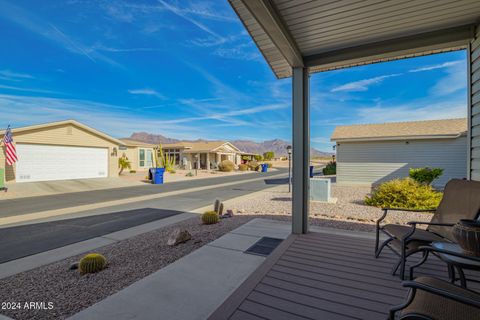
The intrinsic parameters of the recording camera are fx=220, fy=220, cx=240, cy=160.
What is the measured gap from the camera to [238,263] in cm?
279

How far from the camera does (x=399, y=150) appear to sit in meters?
11.0

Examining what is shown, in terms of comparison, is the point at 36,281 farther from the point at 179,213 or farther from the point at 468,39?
the point at 468,39

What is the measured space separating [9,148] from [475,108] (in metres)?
16.3

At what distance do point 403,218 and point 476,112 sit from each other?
357 cm

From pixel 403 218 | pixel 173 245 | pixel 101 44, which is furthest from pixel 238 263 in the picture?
pixel 101 44

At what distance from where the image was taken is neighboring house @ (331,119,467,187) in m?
10.2

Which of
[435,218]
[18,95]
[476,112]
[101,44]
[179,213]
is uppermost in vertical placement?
[101,44]

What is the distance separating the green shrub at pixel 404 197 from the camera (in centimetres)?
615

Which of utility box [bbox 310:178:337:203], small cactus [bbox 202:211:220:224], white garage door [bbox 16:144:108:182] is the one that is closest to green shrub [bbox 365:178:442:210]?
utility box [bbox 310:178:337:203]

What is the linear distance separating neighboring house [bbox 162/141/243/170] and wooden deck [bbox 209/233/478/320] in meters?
24.4

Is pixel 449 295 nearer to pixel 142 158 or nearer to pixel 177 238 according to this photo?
pixel 177 238

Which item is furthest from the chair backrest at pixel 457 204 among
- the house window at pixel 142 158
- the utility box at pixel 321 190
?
the house window at pixel 142 158

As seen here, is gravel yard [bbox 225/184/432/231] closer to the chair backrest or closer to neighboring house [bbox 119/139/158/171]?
the chair backrest

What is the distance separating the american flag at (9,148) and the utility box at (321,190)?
558 inches
